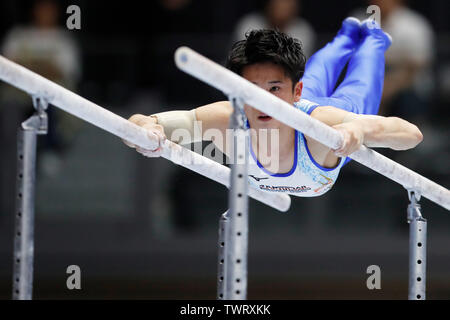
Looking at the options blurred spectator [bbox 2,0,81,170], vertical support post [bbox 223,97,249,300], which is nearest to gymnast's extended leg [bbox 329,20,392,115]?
vertical support post [bbox 223,97,249,300]

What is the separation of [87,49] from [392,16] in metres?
2.22

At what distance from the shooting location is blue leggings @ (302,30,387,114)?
3.36 meters

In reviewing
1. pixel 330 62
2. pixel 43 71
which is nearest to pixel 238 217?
pixel 330 62

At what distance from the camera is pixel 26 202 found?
89.8 inches

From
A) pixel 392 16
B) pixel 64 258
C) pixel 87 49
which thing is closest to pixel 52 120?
pixel 87 49

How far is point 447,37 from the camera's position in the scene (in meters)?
5.61

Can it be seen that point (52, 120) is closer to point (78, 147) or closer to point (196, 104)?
point (78, 147)

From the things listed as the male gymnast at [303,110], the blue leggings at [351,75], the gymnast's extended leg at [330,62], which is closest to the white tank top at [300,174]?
the male gymnast at [303,110]

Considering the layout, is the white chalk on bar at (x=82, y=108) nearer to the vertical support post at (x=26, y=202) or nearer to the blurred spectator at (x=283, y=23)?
the vertical support post at (x=26, y=202)

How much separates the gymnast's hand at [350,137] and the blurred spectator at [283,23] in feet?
8.97

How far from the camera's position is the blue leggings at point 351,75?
3362 millimetres

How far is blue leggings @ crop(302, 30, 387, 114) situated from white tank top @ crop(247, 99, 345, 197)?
0.38 meters

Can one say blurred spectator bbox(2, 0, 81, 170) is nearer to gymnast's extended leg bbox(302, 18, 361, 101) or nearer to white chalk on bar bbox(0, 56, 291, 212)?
gymnast's extended leg bbox(302, 18, 361, 101)
